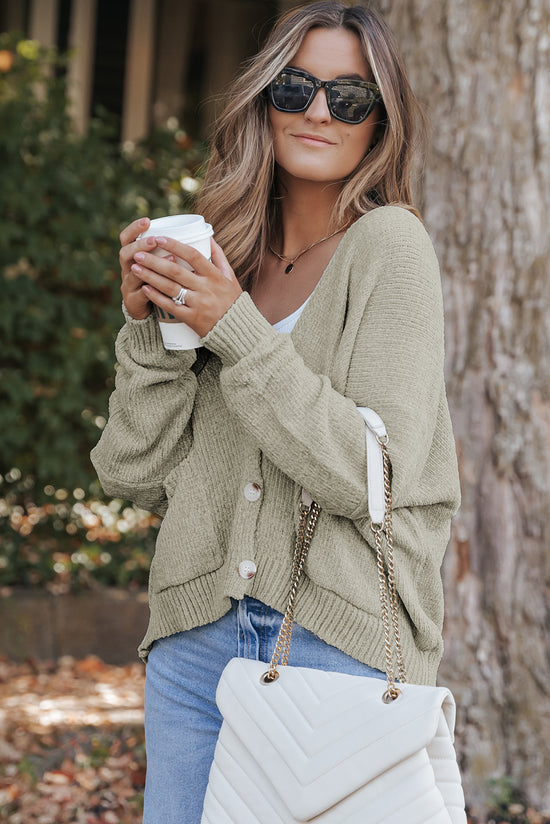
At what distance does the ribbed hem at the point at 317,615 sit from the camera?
1533 millimetres

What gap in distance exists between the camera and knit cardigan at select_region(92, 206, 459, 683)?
1480 millimetres

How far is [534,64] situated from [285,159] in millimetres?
1478

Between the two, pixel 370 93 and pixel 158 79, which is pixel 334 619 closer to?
pixel 370 93

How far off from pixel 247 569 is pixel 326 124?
0.85 meters

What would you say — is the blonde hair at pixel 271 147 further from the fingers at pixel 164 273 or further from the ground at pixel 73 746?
the ground at pixel 73 746

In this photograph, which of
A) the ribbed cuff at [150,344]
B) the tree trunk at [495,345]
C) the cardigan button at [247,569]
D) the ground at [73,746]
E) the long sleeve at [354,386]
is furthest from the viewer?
the ground at [73,746]

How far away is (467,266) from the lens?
304 cm

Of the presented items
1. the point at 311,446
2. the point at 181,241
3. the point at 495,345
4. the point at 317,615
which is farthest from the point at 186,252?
the point at 495,345

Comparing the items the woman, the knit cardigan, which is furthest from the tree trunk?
the knit cardigan

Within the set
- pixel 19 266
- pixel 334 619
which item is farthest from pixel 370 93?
pixel 19 266

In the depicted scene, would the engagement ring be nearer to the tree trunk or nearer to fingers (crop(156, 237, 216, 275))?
fingers (crop(156, 237, 216, 275))

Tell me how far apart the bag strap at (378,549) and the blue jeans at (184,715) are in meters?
0.11

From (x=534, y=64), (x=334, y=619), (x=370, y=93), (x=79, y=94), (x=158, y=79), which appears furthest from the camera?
(x=158, y=79)

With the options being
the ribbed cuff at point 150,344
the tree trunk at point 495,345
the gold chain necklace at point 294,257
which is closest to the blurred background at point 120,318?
the tree trunk at point 495,345
